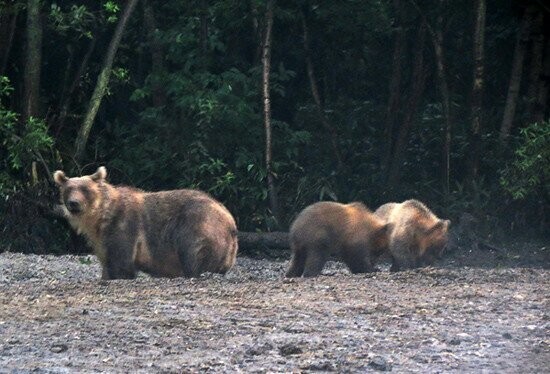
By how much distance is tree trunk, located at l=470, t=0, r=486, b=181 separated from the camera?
1574 centimetres

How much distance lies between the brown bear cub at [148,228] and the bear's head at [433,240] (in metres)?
2.27

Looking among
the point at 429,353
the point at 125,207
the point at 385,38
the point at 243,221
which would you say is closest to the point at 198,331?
the point at 429,353

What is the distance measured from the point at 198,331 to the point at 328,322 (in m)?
0.94

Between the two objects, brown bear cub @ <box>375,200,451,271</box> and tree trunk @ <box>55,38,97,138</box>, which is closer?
brown bear cub @ <box>375,200,451,271</box>

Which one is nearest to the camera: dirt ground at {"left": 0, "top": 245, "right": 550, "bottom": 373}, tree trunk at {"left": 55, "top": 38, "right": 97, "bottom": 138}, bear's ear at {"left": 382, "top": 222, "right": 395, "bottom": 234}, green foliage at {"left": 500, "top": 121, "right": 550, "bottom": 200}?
dirt ground at {"left": 0, "top": 245, "right": 550, "bottom": 373}

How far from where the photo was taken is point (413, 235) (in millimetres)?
12812

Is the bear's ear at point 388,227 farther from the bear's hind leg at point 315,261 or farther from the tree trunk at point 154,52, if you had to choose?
the tree trunk at point 154,52

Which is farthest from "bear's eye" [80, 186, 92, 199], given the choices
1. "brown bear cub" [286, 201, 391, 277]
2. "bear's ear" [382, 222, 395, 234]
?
"bear's ear" [382, 222, 395, 234]

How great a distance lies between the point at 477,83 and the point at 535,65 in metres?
0.96

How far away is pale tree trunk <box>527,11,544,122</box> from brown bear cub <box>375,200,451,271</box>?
3.83 m

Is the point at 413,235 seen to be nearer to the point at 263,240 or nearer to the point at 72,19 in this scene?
the point at 263,240

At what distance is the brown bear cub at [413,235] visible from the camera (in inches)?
496

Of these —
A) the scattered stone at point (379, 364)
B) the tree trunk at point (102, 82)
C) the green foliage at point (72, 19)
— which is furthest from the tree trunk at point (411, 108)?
the scattered stone at point (379, 364)

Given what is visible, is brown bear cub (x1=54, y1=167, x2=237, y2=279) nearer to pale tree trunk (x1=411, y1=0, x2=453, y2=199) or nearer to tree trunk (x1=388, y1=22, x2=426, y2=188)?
pale tree trunk (x1=411, y1=0, x2=453, y2=199)
